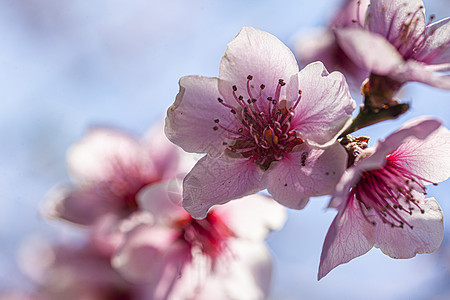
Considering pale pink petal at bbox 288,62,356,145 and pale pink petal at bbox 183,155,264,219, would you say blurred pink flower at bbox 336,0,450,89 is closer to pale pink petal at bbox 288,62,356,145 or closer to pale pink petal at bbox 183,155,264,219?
pale pink petal at bbox 288,62,356,145

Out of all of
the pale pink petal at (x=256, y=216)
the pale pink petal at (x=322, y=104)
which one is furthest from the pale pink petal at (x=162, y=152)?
the pale pink petal at (x=322, y=104)

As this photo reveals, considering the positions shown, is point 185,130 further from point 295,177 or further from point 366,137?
point 366,137

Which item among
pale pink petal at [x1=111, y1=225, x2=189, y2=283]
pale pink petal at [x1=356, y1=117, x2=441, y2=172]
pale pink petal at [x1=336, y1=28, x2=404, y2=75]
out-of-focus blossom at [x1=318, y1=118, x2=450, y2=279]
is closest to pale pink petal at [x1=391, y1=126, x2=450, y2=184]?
out-of-focus blossom at [x1=318, y1=118, x2=450, y2=279]

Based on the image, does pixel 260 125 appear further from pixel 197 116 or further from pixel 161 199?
pixel 161 199

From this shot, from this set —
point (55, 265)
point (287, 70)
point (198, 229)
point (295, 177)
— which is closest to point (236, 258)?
point (198, 229)

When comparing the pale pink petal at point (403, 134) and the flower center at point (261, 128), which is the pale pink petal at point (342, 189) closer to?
the pale pink petal at point (403, 134)

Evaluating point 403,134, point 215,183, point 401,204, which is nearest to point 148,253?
point 215,183

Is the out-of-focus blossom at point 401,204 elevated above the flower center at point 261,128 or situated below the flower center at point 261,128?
below
